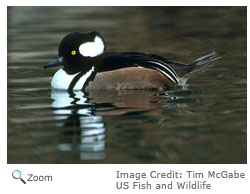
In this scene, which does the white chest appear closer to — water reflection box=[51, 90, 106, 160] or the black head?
the black head

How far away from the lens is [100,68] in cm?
1012

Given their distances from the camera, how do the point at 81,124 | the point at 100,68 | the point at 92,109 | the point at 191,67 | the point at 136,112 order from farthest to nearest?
the point at 191,67
the point at 100,68
the point at 92,109
the point at 136,112
the point at 81,124

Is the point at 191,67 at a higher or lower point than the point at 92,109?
higher

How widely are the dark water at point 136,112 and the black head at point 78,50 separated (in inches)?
23.8

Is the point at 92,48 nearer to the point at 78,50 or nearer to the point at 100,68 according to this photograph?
the point at 78,50

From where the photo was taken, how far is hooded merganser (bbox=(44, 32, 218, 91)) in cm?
1007

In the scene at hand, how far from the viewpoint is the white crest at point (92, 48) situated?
1030 cm

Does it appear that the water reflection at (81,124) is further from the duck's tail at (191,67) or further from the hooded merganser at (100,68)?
the duck's tail at (191,67)

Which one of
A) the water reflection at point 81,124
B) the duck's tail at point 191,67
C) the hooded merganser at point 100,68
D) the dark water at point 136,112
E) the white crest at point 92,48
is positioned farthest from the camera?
the duck's tail at point 191,67

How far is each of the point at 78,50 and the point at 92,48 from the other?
0.87ft

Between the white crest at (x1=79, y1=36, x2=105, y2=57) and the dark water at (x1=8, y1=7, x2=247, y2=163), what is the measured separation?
0.82 metres
